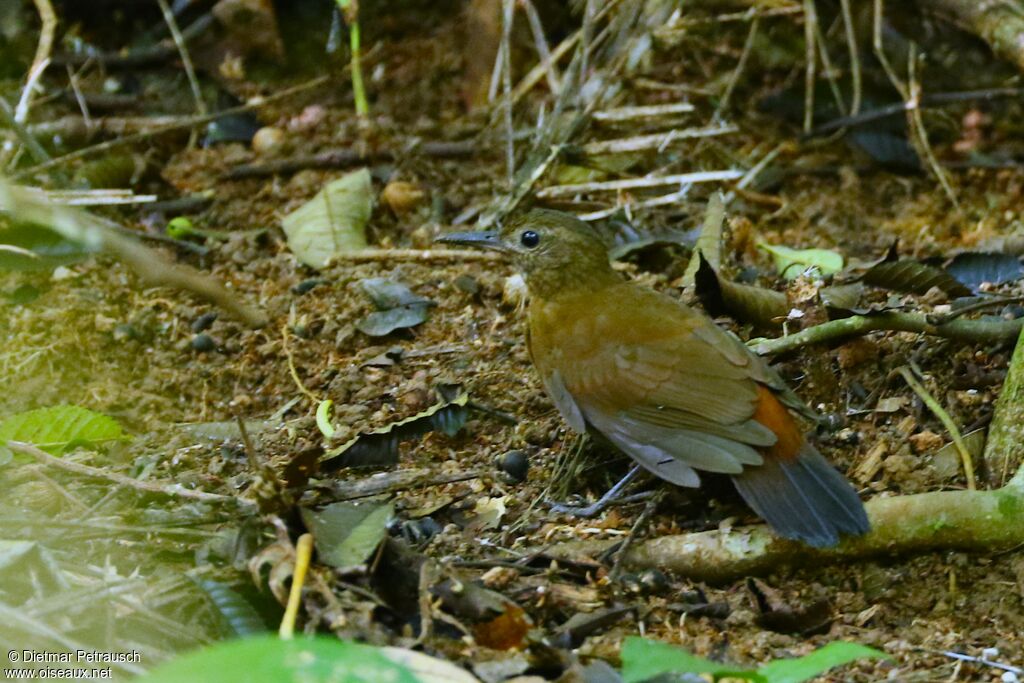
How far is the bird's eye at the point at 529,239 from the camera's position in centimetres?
443

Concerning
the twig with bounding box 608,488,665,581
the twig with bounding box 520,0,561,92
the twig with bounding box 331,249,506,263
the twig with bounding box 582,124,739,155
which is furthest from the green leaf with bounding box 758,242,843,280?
the twig with bounding box 520,0,561,92

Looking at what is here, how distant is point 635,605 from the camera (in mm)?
3207

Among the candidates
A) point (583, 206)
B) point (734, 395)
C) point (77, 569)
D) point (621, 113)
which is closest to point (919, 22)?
point (621, 113)

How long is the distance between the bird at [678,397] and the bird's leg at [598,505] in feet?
0.08

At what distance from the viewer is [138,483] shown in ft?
11.1

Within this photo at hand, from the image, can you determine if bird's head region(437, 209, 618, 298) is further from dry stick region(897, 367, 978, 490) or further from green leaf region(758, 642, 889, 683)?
green leaf region(758, 642, 889, 683)

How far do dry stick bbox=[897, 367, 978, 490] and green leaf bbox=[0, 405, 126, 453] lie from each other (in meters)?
2.78

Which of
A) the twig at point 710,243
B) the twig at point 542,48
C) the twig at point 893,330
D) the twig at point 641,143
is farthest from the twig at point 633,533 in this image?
the twig at point 542,48

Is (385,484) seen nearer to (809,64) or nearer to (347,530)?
(347,530)

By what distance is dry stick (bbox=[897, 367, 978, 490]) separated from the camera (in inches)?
146

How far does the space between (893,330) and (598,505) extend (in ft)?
4.16

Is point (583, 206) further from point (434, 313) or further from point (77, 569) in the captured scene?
point (77, 569)

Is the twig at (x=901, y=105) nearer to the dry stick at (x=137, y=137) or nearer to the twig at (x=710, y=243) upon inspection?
the twig at (x=710, y=243)

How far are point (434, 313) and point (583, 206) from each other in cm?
98
